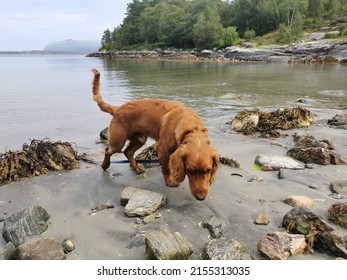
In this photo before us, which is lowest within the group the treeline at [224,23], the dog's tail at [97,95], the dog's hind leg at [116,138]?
the dog's hind leg at [116,138]

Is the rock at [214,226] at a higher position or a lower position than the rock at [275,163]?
lower

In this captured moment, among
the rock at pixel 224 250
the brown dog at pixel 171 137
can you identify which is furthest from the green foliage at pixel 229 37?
the rock at pixel 224 250

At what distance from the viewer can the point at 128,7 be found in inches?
5728

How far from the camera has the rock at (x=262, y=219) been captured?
421 cm

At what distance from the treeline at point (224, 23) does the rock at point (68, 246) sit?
258ft

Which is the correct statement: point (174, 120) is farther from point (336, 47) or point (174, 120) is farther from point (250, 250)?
point (336, 47)

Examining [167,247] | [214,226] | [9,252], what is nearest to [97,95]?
[9,252]

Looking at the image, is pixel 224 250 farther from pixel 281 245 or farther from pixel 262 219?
pixel 262 219

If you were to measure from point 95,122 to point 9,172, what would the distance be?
5.74 m

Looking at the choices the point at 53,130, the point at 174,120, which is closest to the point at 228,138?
the point at 174,120

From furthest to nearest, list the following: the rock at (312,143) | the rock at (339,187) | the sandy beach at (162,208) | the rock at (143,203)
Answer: the rock at (312,143) → the rock at (339,187) → the rock at (143,203) → the sandy beach at (162,208)

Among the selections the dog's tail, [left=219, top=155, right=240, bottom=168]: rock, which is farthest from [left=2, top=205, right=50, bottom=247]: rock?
[left=219, top=155, right=240, bottom=168]: rock

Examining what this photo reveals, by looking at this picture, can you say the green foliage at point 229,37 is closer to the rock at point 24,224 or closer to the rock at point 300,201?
the rock at point 300,201

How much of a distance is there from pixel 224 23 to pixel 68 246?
116m
